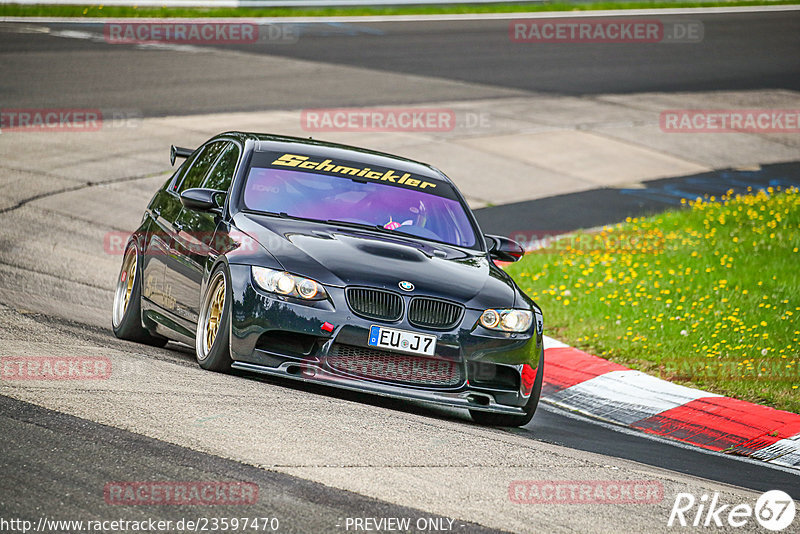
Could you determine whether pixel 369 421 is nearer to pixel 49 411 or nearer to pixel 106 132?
pixel 49 411

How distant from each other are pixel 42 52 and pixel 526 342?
1859 centimetres

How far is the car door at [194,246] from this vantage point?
25.9 feet

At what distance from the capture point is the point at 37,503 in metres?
4.58

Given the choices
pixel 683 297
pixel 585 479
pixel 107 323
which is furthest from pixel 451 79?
pixel 585 479

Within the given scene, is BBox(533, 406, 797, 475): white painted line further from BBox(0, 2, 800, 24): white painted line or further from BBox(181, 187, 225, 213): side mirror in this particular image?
BBox(0, 2, 800, 24): white painted line

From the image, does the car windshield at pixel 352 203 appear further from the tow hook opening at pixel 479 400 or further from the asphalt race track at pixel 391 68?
the asphalt race track at pixel 391 68
